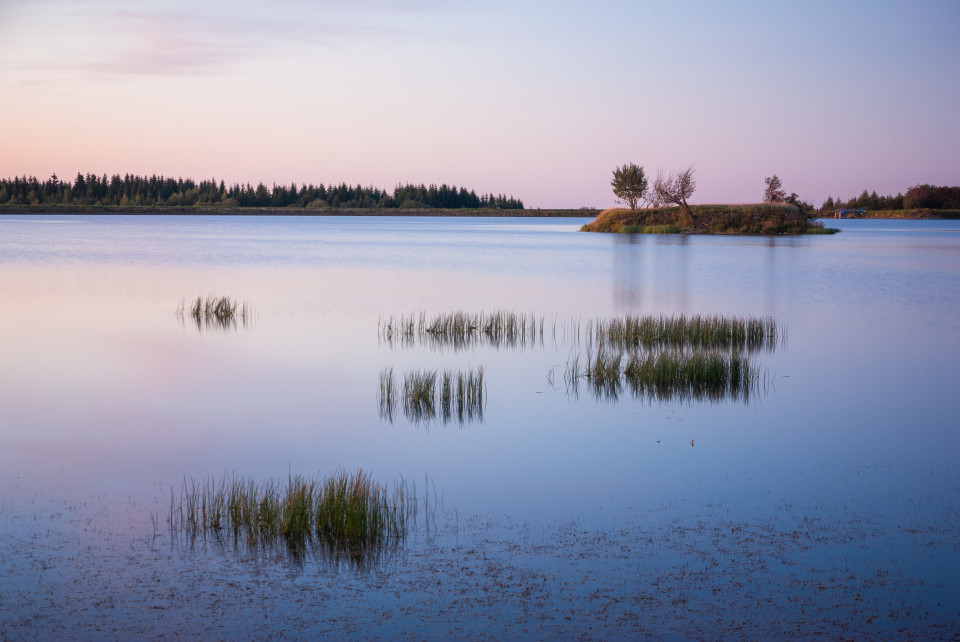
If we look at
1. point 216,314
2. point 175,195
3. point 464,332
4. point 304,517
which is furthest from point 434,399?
point 175,195

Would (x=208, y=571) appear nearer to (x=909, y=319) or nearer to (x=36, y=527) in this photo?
(x=36, y=527)

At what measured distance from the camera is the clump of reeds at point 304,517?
6.37m

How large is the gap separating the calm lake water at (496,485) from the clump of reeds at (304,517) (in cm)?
23

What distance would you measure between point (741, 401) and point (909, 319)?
40.0 ft

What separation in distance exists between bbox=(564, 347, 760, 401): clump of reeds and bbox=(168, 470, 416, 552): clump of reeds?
5.74 metres

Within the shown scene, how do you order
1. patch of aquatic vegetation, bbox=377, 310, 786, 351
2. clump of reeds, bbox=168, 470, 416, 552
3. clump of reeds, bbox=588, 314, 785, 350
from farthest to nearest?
patch of aquatic vegetation, bbox=377, 310, 786, 351 < clump of reeds, bbox=588, 314, 785, 350 < clump of reeds, bbox=168, 470, 416, 552

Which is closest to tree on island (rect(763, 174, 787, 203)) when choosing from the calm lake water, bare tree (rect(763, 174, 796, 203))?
bare tree (rect(763, 174, 796, 203))

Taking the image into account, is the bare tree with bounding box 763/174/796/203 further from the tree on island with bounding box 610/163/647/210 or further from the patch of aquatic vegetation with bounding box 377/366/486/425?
the patch of aquatic vegetation with bounding box 377/366/486/425

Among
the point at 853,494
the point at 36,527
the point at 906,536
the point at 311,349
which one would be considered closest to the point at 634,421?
the point at 853,494

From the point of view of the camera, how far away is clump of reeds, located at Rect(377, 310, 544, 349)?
16.7m

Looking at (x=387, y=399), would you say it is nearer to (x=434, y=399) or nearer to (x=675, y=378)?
(x=434, y=399)

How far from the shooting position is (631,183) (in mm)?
101250

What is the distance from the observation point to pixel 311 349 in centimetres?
1620

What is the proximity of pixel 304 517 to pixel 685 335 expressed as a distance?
11.0 metres
